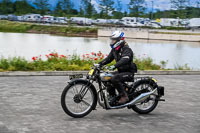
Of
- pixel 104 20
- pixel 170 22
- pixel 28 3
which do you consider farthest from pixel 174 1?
pixel 28 3

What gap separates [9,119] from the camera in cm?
642

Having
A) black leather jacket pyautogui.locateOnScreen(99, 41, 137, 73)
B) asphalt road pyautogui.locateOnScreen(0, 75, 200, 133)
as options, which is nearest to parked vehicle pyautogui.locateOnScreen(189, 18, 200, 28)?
asphalt road pyautogui.locateOnScreen(0, 75, 200, 133)

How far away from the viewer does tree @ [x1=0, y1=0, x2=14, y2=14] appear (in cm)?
14425

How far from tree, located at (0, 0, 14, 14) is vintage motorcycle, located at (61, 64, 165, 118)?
476ft

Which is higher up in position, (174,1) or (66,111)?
(174,1)

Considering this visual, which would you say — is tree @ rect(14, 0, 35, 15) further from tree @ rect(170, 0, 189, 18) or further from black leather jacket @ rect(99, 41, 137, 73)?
black leather jacket @ rect(99, 41, 137, 73)

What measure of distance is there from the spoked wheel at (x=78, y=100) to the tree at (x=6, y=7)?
145 m

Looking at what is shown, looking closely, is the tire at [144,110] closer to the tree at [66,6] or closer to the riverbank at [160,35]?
the riverbank at [160,35]

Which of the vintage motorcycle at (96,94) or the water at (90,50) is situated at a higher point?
the vintage motorcycle at (96,94)

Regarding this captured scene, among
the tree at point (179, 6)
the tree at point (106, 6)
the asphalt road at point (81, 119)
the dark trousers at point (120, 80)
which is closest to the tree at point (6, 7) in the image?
the tree at point (106, 6)

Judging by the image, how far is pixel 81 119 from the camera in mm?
6637

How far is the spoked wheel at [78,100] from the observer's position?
21.2ft

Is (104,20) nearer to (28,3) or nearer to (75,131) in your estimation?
(28,3)

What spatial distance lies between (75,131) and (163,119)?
210 centimetres
